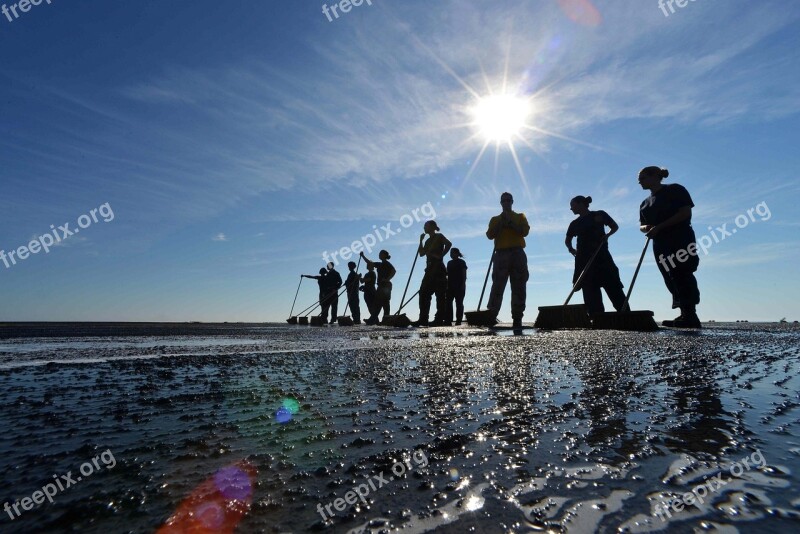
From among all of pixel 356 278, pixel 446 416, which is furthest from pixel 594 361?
pixel 356 278

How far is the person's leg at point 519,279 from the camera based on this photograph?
829cm

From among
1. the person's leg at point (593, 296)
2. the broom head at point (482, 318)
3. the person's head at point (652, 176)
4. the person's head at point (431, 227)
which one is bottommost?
the broom head at point (482, 318)

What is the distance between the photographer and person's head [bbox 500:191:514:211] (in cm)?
838

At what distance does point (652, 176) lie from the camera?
6.79 metres

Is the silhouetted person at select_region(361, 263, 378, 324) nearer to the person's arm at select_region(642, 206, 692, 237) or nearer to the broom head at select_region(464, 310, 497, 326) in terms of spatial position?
the broom head at select_region(464, 310, 497, 326)

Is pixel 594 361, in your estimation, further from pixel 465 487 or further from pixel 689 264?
pixel 689 264

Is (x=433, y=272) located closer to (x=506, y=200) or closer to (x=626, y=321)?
(x=506, y=200)

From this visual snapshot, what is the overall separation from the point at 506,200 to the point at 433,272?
3.26m

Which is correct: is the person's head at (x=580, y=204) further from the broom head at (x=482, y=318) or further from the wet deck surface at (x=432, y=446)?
the wet deck surface at (x=432, y=446)

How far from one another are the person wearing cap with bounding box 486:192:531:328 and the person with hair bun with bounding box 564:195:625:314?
82 cm

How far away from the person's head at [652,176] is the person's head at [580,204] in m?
1.45

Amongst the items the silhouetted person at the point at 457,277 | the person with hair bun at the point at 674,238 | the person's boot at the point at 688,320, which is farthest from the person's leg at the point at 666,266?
the silhouetted person at the point at 457,277

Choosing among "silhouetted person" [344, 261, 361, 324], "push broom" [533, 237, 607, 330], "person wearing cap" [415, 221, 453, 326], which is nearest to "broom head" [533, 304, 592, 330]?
"push broom" [533, 237, 607, 330]

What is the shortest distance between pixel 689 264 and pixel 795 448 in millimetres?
5834
